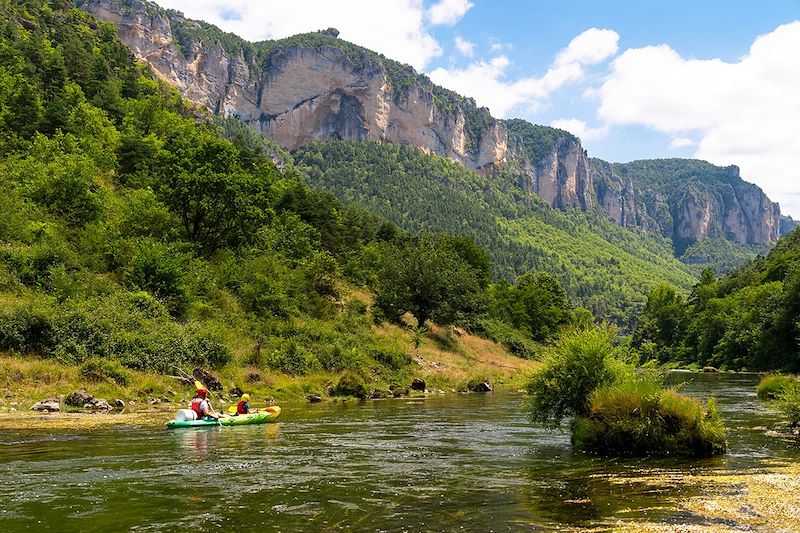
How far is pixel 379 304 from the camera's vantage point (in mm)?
67562

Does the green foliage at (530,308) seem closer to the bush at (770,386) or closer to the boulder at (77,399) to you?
the bush at (770,386)

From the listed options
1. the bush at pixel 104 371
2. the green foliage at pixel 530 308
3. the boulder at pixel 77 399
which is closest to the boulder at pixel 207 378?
the bush at pixel 104 371

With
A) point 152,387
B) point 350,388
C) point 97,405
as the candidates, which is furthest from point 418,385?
point 97,405

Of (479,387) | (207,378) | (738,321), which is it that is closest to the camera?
(207,378)

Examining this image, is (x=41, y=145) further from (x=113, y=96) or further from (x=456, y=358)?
(x=456, y=358)

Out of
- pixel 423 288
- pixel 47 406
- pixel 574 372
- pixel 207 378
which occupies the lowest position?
pixel 47 406

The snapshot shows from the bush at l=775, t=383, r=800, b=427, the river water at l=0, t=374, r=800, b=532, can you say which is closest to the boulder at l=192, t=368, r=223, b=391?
the river water at l=0, t=374, r=800, b=532

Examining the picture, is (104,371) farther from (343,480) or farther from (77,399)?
(343,480)

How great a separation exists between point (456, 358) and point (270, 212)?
79.8 ft

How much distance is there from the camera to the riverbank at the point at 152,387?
26484 mm

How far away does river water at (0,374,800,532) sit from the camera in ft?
36.7

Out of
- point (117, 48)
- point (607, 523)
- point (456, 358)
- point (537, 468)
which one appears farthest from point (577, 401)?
point (117, 48)

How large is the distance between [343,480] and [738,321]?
333 ft

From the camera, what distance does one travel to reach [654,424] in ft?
60.3
